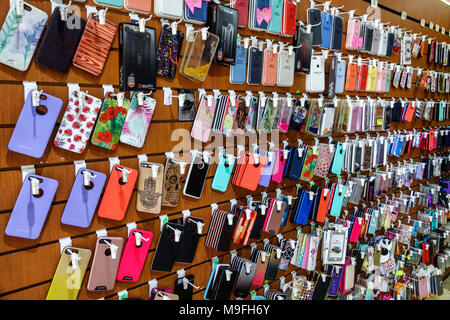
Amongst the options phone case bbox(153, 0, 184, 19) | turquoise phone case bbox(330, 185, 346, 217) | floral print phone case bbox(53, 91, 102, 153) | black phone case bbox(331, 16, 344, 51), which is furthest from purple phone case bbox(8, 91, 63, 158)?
turquoise phone case bbox(330, 185, 346, 217)

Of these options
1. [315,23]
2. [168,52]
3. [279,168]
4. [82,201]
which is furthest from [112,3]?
[315,23]

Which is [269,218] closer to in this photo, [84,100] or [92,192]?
[92,192]

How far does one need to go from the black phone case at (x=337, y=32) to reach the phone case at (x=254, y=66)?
102 cm

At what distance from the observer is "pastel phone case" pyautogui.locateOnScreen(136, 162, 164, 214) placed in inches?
94.6

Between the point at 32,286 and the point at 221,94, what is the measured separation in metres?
1.77

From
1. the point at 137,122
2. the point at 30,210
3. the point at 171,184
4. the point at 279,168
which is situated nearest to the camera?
the point at 30,210

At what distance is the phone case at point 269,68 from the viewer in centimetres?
299

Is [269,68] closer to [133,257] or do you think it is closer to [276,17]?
[276,17]

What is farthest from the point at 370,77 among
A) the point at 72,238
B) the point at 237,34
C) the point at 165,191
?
the point at 72,238

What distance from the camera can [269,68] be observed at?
3033mm

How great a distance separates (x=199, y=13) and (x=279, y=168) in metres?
1.43

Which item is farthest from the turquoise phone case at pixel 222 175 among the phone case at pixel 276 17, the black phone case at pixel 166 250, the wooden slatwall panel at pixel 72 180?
the phone case at pixel 276 17

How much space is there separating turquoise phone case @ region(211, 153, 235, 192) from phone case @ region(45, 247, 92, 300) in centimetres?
105

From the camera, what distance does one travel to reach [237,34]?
2.75m
